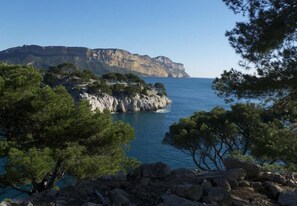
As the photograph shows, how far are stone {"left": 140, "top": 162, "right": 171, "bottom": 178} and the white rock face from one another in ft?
187

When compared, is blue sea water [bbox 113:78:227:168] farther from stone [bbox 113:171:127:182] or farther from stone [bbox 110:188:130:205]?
stone [bbox 110:188:130:205]

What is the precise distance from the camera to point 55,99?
1445 cm

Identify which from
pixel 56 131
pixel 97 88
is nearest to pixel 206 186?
pixel 56 131

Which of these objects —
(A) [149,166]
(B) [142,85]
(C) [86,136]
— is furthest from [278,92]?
(B) [142,85]

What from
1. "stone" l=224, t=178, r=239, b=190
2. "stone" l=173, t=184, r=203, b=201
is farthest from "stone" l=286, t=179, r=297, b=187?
"stone" l=173, t=184, r=203, b=201

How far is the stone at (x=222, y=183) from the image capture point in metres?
7.51

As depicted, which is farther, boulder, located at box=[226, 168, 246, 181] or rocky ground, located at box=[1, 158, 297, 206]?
boulder, located at box=[226, 168, 246, 181]

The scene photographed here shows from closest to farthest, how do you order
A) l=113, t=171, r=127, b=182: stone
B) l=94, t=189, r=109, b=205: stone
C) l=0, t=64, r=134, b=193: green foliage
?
l=94, t=189, r=109, b=205: stone
l=113, t=171, r=127, b=182: stone
l=0, t=64, r=134, b=193: green foliage

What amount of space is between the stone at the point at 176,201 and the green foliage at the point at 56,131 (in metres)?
6.75

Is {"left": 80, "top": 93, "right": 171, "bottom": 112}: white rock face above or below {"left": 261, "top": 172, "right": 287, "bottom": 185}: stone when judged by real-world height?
below

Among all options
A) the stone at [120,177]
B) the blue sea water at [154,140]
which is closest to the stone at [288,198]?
the stone at [120,177]

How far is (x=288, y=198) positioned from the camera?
7230 mm

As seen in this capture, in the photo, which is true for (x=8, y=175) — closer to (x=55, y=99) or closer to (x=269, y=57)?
(x=55, y=99)

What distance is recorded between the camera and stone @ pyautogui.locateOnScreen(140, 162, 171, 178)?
8.36 metres
